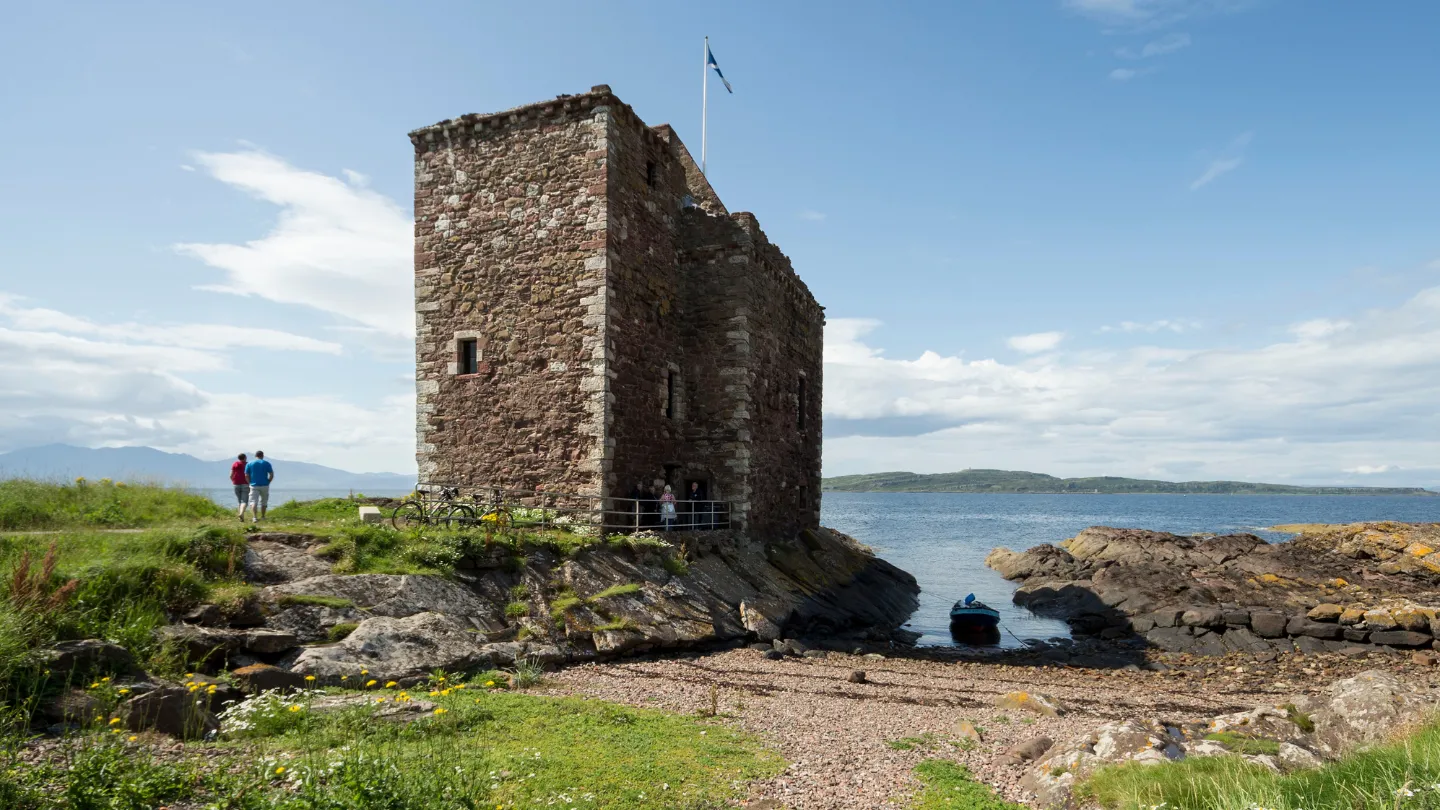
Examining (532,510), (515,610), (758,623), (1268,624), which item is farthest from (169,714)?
(1268,624)

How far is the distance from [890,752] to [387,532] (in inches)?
403

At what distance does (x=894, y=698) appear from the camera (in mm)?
13453

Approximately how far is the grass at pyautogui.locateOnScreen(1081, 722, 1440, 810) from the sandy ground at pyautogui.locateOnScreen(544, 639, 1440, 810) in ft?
4.63

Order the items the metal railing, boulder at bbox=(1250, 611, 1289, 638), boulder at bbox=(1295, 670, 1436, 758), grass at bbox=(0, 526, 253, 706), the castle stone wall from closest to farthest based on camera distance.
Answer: grass at bbox=(0, 526, 253, 706) → boulder at bbox=(1295, 670, 1436, 758) → the metal railing → the castle stone wall → boulder at bbox=(1250, 611, 1289, 638)

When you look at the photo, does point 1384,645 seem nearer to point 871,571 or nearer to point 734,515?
point 871,571

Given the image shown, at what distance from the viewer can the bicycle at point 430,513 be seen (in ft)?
54.5

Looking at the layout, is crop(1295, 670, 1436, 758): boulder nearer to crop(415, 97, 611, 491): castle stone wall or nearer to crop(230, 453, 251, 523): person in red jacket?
crop(415, 97, 611, 491): castle stone wall

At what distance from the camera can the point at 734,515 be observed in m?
22.6

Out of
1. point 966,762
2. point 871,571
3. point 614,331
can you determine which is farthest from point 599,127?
point 871,571

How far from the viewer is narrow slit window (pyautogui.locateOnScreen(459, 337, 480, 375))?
20438 mm

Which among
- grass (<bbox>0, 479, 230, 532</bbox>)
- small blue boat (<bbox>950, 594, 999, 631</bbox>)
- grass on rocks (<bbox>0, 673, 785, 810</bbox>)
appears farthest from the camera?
small blue boat (<bbox>950, 594, 999, 631</bbox>)

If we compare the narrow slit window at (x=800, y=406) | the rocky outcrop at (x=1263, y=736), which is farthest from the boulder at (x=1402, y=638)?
the narrow slit window at (x=800, y=406)

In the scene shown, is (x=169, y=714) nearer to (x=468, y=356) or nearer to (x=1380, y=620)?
(x=468, y=356)

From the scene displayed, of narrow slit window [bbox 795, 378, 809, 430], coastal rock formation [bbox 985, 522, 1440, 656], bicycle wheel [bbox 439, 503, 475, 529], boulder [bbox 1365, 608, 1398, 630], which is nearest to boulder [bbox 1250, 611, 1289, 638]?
coastal rock formation [bbox 985, 522, 1440, 656]
